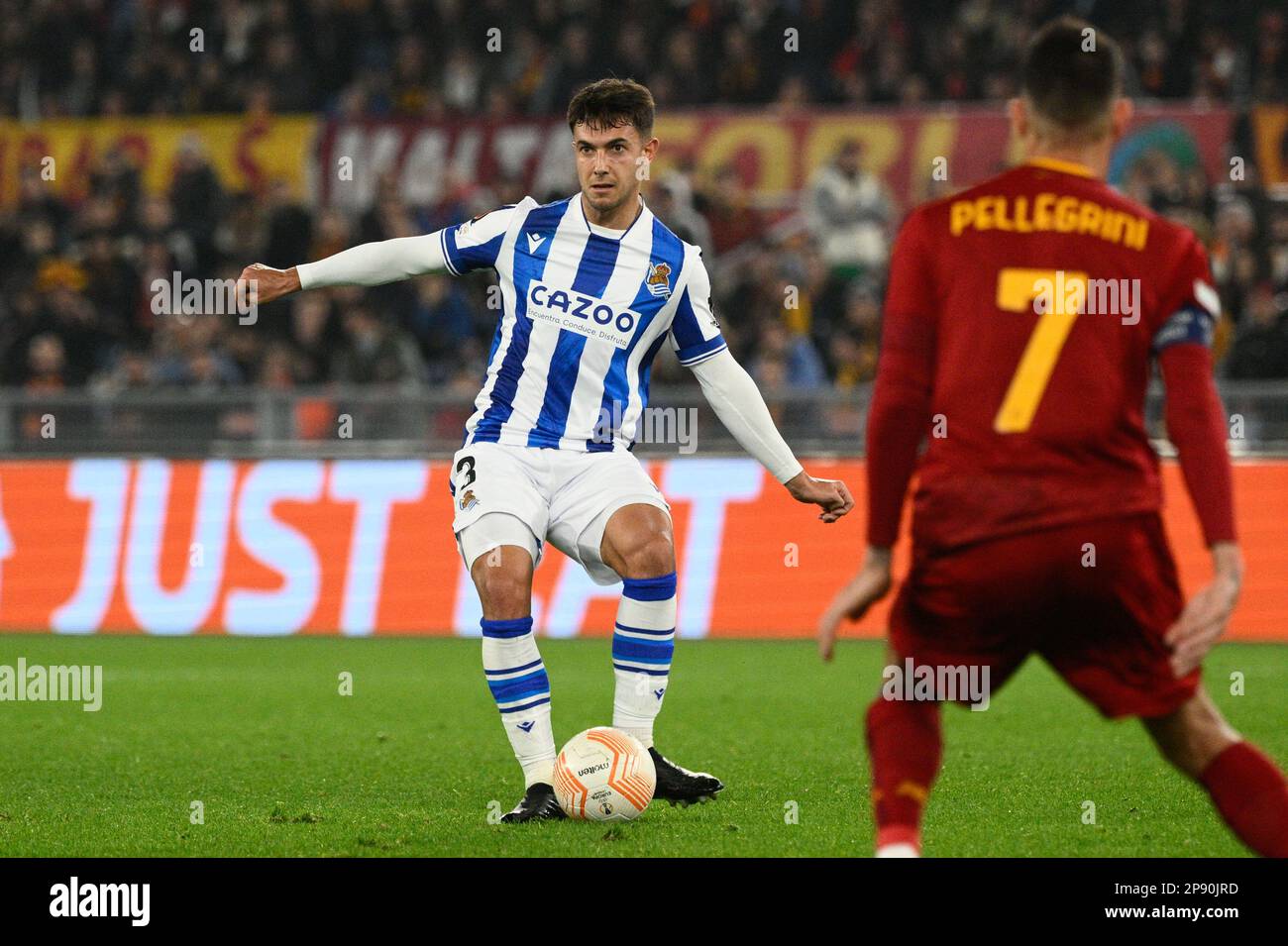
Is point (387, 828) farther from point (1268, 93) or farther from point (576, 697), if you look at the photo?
point (1268, 93)

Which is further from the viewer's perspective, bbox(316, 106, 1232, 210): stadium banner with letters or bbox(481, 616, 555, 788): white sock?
bbox(316, 106, 1232, 210): stadium banner with letters

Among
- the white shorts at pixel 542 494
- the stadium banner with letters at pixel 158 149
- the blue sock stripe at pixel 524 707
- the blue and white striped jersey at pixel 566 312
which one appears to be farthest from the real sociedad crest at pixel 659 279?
the stadium banner with letters at pixel 158 149

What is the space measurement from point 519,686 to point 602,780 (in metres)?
0.42

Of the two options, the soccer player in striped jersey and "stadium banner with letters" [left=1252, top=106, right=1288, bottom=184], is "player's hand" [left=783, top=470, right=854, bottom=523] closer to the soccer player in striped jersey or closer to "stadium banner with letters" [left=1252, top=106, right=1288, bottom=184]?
the soccer player in striped jersey

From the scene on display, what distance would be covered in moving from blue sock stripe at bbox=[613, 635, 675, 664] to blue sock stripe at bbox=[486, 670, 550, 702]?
36 centimetres

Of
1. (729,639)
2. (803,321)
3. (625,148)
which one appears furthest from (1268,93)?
(625,148)

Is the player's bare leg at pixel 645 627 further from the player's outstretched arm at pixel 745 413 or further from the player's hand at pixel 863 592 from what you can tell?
the player's hand at pixel 863 592

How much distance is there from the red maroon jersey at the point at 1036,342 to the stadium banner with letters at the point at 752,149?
11.0 m

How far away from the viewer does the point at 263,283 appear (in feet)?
20.0

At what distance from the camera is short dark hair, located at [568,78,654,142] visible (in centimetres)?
626

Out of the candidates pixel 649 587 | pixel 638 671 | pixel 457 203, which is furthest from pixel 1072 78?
pixel 457 203

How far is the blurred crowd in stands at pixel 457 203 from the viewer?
14539 millimetres

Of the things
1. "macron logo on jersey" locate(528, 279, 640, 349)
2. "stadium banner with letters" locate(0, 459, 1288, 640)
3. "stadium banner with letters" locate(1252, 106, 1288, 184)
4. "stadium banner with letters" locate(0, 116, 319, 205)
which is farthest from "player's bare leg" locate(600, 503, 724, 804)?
"stadium banner with letters" locate(0, 116, 319, 205)

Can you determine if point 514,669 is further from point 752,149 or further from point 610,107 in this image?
point 752,149
